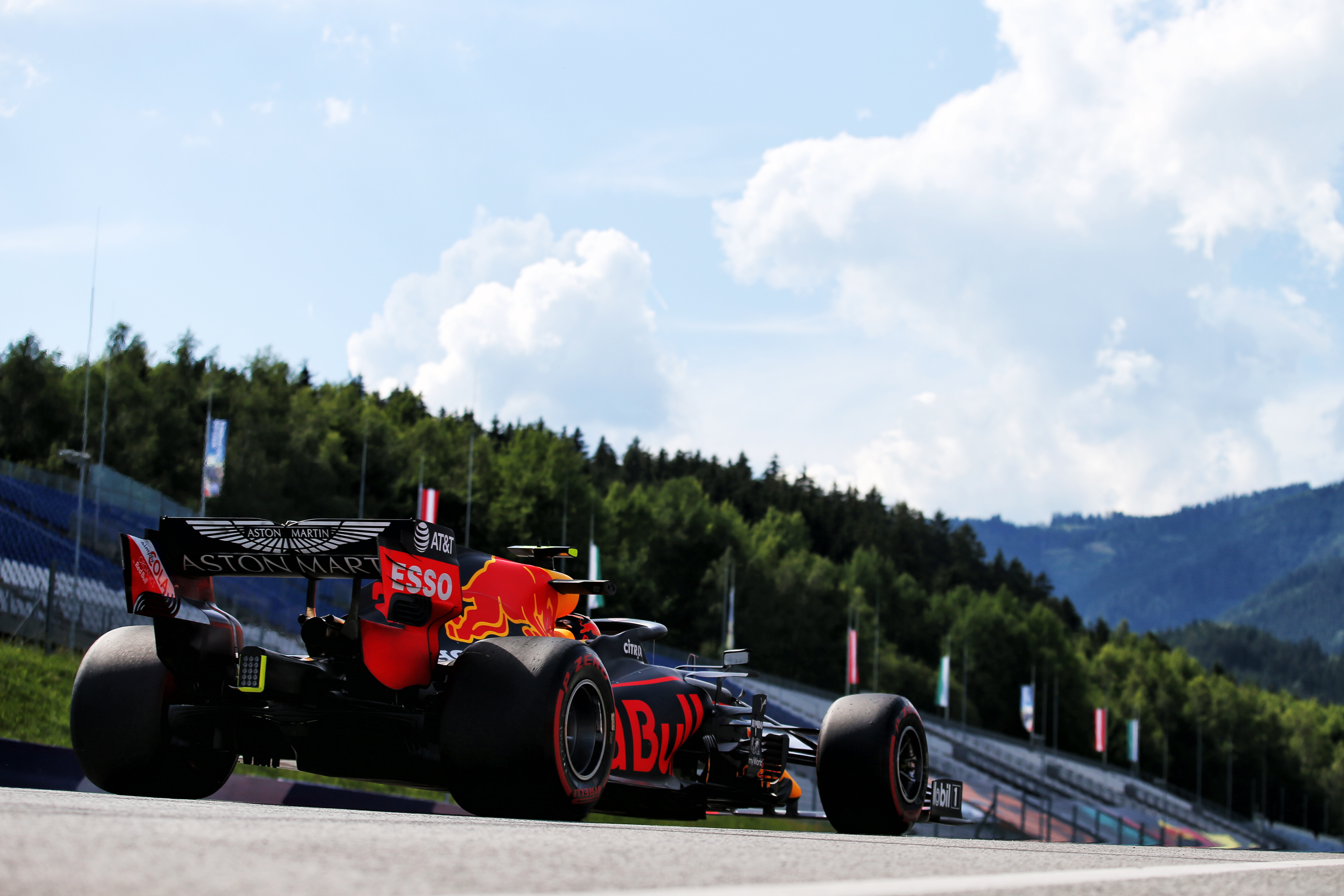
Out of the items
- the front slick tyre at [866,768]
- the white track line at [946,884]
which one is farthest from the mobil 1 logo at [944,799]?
the white track line at [946,884]

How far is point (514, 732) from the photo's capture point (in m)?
6.56

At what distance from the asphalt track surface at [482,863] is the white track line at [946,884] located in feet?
0.04

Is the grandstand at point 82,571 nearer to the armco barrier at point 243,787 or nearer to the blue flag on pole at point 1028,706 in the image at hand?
the armco barrier at point 243,787

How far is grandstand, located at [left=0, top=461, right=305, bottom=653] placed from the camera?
36.7 ft

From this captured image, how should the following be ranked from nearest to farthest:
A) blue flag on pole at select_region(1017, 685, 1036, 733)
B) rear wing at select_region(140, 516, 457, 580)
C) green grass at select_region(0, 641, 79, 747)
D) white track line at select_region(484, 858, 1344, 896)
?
white track line at select_region(484, 858, 1344, 896) < rear wing at select_region(140, 516, 457, 580) < green grass at select_region(0, 641, 79, 747) < blue flag on pole at select_region(1017, 685, 1036, 733)

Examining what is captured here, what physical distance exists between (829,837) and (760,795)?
2.59 metres

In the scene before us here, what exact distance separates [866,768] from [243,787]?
6118 mm

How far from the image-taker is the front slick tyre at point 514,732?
6.55 metres

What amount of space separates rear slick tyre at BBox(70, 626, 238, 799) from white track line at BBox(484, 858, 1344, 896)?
486 cm

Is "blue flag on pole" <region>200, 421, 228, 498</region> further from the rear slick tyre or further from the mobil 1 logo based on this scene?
the rear slick tyre

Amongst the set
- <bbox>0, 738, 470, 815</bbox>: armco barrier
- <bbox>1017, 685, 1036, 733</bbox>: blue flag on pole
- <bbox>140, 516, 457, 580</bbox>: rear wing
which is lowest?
<bbox>1017, 685, 1036, 733</bbox>: blue flag on pole

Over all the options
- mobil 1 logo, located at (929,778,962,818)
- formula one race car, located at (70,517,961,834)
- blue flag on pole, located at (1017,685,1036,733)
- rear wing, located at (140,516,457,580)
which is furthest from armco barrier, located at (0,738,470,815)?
blue flag on pole, located at (1017,685,1036,733)

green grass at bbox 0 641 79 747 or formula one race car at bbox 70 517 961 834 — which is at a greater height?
formula one race car at bbox 70 517 961 834

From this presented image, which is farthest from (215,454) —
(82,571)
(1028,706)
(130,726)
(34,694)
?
(1028,706)
